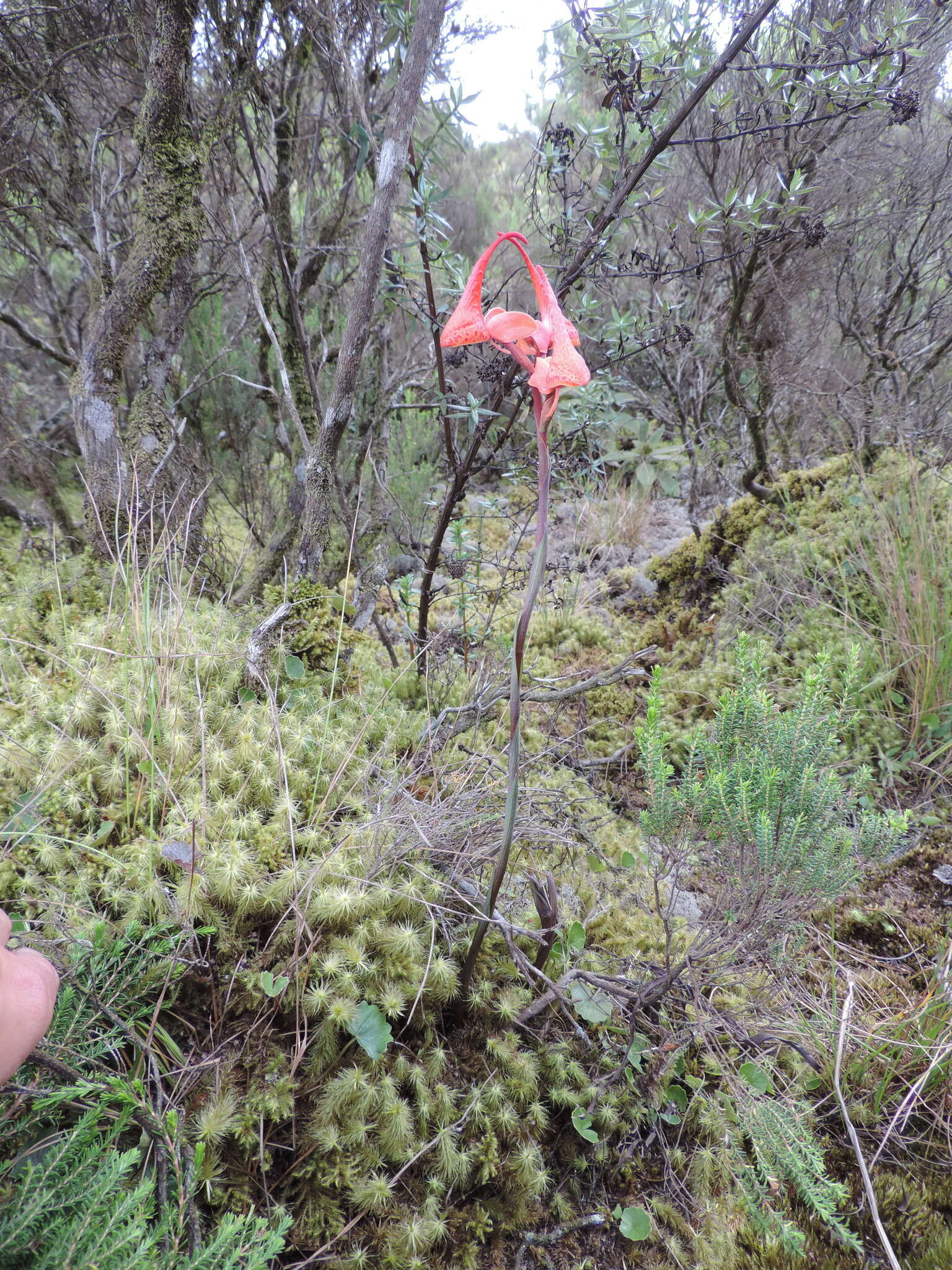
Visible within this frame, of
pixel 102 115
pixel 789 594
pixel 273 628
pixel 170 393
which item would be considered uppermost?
pixel 102 115

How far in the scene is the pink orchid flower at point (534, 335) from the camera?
91 cm

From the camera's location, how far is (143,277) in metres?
2.57

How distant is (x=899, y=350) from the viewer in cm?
432

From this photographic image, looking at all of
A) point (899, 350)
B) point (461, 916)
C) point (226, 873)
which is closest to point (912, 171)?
point (899, 350)

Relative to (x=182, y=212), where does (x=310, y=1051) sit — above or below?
below

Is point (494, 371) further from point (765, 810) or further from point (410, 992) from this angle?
point (410, 992)

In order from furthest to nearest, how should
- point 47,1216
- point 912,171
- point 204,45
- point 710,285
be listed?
point 710,285 → point 912,171 → point 204,45 → point 47,1216

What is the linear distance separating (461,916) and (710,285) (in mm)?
4479

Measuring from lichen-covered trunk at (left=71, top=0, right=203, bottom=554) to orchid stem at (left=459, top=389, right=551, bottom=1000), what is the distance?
2031mm

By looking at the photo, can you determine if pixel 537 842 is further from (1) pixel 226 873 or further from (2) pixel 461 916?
(1) pixel 226 873

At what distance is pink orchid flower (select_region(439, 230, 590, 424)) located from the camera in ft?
2.99

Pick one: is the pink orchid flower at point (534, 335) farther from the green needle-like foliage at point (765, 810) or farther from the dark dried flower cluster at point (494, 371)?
the dark dried flower cluster at point (494, 371)

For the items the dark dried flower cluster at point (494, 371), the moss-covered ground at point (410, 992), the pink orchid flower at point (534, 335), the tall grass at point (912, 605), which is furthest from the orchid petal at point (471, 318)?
the tall grass at point (912, 605)

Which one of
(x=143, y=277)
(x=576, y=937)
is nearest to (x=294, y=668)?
(x=576, y=937)
